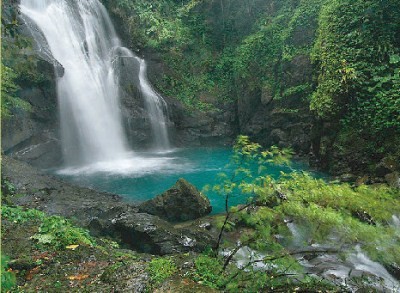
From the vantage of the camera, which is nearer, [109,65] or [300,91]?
[300,91]

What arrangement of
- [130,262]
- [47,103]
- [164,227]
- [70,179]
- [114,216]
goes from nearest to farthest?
[130,262] < [164,227] < [114,216] < [70,179] < [47,103]

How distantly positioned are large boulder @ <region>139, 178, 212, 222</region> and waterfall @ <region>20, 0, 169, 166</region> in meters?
8.20

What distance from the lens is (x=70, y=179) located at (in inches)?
542

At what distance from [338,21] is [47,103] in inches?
564

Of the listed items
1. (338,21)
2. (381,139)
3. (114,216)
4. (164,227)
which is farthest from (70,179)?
(338,21)

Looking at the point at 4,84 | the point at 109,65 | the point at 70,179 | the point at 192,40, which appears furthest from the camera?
the point at 192,40

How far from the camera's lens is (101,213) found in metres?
9.01

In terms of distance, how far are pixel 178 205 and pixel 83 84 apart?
1082 centimetres

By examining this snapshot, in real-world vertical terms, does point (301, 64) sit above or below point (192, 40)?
below

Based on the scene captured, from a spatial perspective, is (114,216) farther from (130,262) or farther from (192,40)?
(192,40)

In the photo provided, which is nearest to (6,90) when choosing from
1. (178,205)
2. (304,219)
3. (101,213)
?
(101,213)

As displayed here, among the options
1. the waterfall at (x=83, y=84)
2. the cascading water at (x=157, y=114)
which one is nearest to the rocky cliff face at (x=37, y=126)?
the waterfall at (x=83, y=84)

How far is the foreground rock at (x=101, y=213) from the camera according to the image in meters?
7.52

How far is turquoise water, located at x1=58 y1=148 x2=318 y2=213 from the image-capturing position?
12.5 meters
